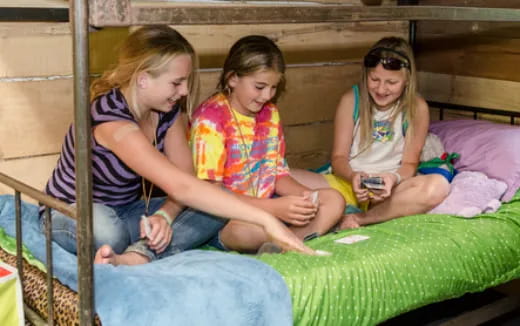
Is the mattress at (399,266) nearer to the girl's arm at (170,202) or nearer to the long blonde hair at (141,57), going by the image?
the girl's arm at (170,202)

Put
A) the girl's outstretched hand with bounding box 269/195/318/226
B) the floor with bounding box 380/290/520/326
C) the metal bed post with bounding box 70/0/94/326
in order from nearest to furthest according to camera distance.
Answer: the metal bed post with bounding box 70/0/94/326 → the girl's outstretched hand with bounding box 269/195/318/226 → the floor with bounding box 380/290/520/326

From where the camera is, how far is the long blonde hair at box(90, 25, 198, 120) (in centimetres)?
183

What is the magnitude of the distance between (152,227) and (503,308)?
113 centimetres

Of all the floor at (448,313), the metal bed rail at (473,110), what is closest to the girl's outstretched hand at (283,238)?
the floor at (448,313)

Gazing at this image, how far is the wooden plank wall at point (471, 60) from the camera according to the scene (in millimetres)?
2650

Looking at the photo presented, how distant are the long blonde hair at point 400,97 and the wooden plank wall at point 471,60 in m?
0.42

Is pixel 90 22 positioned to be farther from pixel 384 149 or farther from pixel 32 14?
pixel 384 149

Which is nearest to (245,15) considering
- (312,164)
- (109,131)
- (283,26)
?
(109,131)

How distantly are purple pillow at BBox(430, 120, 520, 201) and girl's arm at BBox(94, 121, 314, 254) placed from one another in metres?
0.96

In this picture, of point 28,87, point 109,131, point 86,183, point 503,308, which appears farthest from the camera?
point 503,308

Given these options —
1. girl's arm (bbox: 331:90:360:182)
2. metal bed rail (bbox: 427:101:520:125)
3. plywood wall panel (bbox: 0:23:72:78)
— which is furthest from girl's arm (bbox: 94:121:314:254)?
metal bed rail (bbox: 427:101:520:125)

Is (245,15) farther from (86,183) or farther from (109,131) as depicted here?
(109,131)

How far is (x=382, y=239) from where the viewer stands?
1.90 metres

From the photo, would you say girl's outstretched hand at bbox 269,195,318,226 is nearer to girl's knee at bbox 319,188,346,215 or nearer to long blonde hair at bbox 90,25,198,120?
girl's knee at bbox 319,188,346,215
